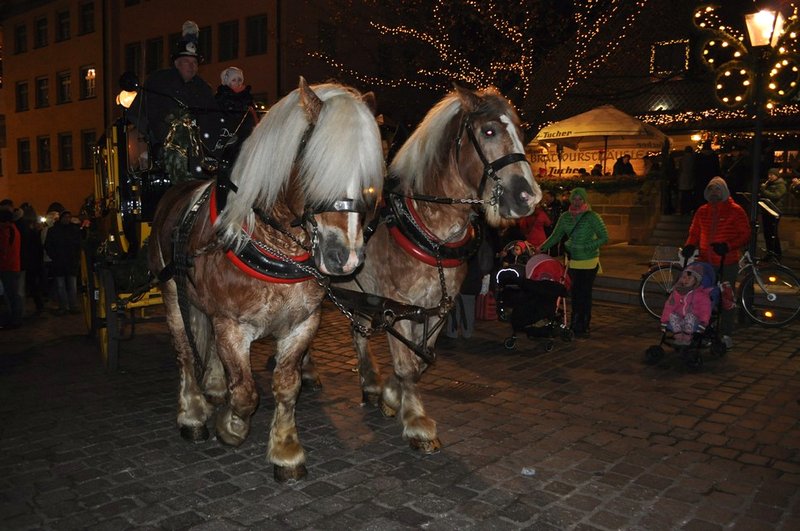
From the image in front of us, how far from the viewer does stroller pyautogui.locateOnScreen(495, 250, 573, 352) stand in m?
7.79

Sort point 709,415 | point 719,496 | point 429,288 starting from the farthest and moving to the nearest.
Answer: point 709,415 → point 429,288 → point 719,496

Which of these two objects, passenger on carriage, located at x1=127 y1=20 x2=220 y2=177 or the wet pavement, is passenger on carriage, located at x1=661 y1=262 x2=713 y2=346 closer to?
the wet pavement

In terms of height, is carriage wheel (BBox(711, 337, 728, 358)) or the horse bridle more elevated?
the horse bridle

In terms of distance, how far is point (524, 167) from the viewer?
4.07 m

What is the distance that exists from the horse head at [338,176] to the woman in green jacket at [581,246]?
541cm

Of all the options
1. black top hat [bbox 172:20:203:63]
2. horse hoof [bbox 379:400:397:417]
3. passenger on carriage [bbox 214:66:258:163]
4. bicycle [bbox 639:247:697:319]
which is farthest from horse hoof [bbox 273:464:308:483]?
bicycle [bbox 639:247:697:319]

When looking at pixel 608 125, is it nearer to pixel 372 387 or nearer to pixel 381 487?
pixel 372 387

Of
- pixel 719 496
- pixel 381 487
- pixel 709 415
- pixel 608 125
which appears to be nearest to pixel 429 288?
pixel 381 487

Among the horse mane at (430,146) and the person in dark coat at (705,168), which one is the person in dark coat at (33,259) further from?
the person in dark coat at (705,168)

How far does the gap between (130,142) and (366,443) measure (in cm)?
403

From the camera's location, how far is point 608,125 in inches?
658

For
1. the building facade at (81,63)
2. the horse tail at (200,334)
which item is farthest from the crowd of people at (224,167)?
the building facade at (81,63)

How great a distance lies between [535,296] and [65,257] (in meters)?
7.39

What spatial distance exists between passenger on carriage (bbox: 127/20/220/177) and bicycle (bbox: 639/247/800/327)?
623cm
